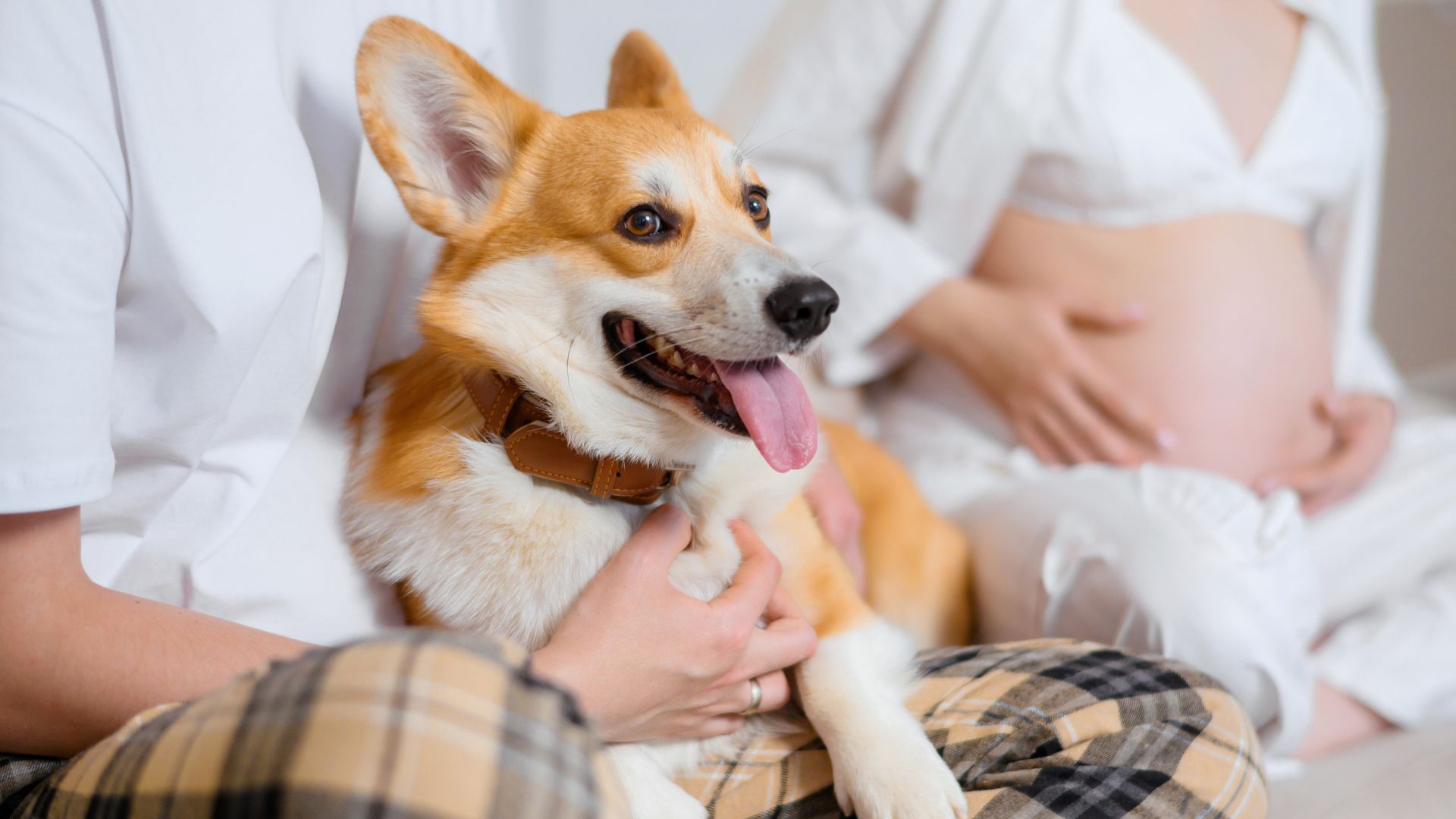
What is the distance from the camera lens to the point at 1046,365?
4.45 ft

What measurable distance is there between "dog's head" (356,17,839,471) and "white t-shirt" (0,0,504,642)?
79 mm

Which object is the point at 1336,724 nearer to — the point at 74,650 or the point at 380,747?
the point at 380,747

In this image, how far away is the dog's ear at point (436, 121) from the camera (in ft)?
2.57

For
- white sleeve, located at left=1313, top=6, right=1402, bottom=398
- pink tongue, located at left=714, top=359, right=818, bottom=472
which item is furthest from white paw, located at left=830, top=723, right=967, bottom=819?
white sleeve, located at left=1313, top=6, right=1402, bottom=398

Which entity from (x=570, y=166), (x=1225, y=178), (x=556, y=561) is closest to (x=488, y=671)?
(x=556, y=561)

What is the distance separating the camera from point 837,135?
1479 millimetres

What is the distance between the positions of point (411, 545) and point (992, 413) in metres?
0.94

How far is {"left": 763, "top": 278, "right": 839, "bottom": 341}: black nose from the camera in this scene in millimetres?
743

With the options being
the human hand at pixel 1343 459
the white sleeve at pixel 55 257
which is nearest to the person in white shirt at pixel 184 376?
the white sleeve at pixel 55 257

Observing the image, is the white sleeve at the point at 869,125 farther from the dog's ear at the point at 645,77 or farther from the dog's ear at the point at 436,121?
the dog's ear at the point at 436,121

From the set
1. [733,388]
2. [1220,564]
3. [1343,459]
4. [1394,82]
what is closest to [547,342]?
[733,388]

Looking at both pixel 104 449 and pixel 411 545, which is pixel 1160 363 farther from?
pixel 104 449

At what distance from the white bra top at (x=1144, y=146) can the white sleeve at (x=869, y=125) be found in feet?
0.20

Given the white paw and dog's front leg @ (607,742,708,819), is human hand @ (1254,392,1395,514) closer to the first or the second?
the white paw
